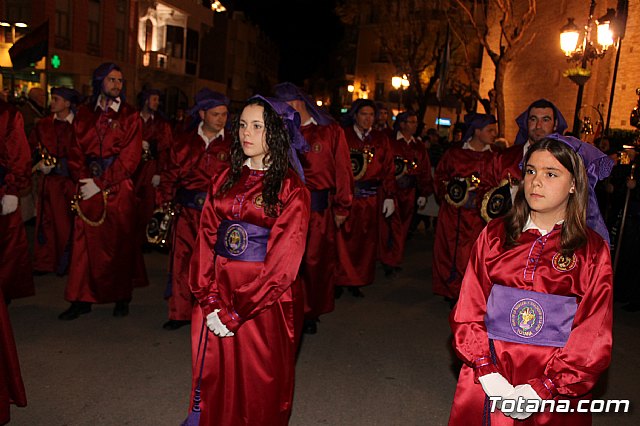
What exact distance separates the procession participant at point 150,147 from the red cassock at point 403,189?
3.43 m

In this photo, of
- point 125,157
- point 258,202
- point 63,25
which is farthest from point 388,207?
point 63,25

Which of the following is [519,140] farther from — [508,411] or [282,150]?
[508,411]

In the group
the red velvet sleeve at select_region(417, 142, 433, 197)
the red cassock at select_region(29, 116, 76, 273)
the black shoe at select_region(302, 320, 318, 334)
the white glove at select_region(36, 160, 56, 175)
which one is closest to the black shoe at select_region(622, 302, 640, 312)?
the red velvet sleeve at select_region(417, 142, 433, 197)

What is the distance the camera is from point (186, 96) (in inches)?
1420

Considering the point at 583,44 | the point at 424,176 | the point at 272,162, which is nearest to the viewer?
the point at 272,162

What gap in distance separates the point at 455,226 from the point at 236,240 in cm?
440

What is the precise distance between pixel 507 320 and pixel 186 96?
115ft

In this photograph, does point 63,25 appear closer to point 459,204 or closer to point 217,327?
point 459,204

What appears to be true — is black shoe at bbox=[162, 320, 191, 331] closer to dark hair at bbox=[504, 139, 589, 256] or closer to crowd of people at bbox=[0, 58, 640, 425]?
crowd of people at bbox=[0, 58, 640, 425]

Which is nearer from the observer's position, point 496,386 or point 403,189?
point 496,386

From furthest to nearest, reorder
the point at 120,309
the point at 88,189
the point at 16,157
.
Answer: the point at 120,309 < the point at 88,189 < the point at 16,157

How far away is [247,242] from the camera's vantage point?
3.39m

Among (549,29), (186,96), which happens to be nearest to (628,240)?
(549,29)

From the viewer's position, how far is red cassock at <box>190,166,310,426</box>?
3.32m
